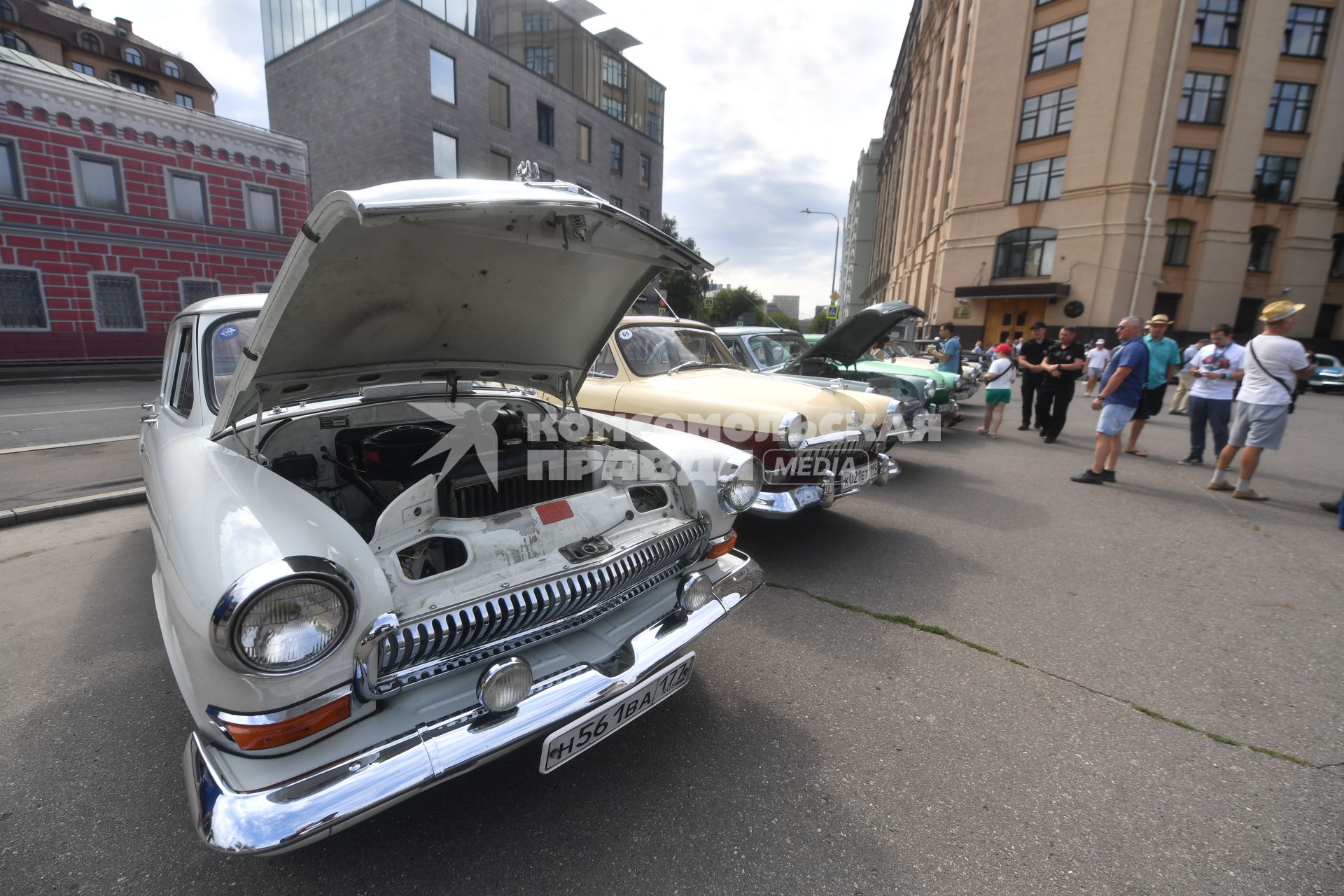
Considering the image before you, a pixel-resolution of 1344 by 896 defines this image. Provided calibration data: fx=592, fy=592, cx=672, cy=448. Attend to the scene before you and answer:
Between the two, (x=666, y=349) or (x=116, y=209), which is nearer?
(x=666, y=349)

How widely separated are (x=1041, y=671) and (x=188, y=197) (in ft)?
71.0

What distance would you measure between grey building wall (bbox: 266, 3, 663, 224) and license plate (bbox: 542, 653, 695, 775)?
20.9 meters

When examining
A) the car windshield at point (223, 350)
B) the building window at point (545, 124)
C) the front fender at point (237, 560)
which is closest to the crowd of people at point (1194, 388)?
the front fender at point (237, 560)

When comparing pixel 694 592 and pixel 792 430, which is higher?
pixel 792 430

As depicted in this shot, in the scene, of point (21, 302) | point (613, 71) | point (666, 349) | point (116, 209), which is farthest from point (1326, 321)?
point (21, 302)

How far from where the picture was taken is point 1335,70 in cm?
2216

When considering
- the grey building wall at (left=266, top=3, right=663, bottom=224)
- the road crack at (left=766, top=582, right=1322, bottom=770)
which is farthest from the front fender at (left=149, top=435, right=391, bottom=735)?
the grey building wall at (left=266, top=3, right=663, bottom=224)

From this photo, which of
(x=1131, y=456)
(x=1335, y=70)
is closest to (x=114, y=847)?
(x=1131, y=456)

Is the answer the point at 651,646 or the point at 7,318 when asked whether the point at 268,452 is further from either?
the point at 7,318

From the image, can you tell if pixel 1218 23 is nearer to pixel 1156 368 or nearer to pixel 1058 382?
pixel 1058 382

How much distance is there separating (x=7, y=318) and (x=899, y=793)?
2124cm

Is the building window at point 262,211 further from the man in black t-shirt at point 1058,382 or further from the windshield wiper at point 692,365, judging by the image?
the man in black t-shirt at point 1058,382

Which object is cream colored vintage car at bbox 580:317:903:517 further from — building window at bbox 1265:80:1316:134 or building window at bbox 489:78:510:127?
building window at bbox 1265:80:1316:134

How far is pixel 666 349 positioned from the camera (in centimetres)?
A: 509
